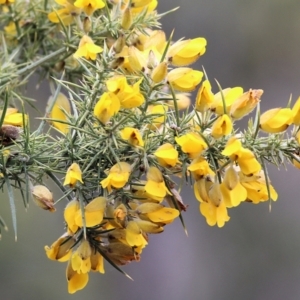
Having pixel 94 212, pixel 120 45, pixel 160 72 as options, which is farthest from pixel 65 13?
pixel 94 212

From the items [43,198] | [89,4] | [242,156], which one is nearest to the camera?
[242,156]

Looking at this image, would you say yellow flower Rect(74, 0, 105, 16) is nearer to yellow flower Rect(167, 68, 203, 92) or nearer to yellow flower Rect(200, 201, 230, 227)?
yellow flower Rect(167, 68, 203, 92)

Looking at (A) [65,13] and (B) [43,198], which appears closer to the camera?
(B) [43,198]

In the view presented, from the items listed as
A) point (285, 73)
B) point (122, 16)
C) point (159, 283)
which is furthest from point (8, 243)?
point (122, 16)

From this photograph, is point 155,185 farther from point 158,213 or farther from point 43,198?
point 43,198

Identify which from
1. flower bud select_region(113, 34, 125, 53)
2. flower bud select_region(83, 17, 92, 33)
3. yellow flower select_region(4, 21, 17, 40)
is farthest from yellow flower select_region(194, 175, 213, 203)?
yellow flower select_region(4, 21, 17, 40)

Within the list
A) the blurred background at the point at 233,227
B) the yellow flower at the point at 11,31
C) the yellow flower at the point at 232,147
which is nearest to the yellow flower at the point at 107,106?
the yellow flower at the point at 232,147
